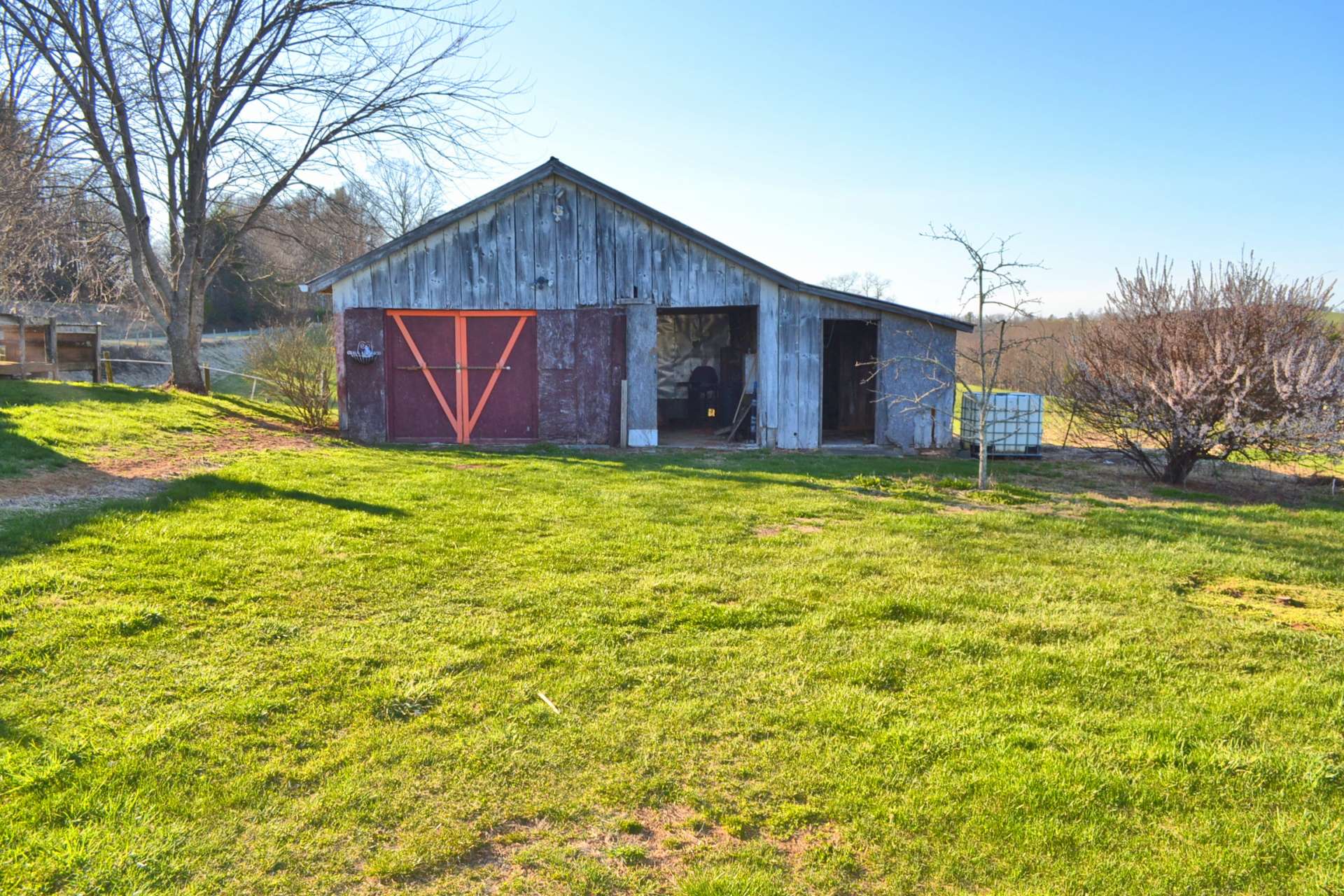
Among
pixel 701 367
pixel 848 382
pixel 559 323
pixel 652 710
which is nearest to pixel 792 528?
pixel 652 710

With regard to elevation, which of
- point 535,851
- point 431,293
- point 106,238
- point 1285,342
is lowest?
point 535,851

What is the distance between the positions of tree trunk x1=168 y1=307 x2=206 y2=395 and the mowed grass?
1216 cm

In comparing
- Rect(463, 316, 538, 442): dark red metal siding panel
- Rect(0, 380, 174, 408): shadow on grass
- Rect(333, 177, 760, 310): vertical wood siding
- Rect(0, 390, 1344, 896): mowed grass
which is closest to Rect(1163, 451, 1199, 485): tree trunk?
Rect(0, 390, 1344, 896): mowed grass

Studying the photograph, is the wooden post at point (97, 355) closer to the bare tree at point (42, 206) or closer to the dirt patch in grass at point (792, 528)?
the bare tree at point (42, 206)

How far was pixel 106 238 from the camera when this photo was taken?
1802cm

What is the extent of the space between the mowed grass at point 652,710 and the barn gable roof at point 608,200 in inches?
277

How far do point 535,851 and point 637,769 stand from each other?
2.00ft

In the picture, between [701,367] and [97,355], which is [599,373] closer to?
[701,367]

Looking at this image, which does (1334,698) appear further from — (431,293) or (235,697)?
(431,293)

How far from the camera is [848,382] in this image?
1783cm

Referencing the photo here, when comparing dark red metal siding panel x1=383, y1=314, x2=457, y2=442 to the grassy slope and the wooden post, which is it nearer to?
the grassy slope

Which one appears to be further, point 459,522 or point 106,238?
point 106,238

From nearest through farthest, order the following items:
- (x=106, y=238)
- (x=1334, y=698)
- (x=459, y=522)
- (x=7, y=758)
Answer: (x=7, y=758)
(x=1334, y=698)
(x=459, y=522)
(x=106, y=238)

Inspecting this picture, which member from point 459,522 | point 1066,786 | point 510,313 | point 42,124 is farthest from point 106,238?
point 1066,786
